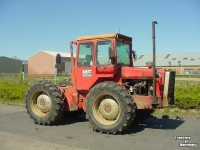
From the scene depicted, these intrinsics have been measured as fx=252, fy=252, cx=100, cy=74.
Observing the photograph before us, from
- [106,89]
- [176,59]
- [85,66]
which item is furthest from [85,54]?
[176,59]

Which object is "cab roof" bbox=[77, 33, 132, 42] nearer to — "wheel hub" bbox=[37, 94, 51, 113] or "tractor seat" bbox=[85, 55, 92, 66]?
"tractor seat" bbox=[85, 55, 92, 66]

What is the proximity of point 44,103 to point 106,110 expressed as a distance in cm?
237

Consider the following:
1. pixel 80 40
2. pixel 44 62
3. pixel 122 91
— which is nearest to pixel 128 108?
pixel 122 91

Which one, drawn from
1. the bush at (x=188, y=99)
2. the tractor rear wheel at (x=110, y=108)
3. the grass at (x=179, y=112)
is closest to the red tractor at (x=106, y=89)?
the tractor rear wheel at (x=110, y=108)

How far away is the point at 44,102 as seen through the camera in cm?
849

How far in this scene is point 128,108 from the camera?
6.74 metres

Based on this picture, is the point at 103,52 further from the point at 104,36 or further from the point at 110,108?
the point at 110,108

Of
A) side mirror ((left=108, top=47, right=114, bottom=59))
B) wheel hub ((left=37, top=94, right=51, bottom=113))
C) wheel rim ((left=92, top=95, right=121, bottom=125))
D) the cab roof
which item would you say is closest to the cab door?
the cab roof

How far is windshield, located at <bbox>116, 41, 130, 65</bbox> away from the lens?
786 cm

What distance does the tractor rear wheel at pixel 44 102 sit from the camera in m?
8.06

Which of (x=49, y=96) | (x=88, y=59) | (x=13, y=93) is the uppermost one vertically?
(x=88, y=59)

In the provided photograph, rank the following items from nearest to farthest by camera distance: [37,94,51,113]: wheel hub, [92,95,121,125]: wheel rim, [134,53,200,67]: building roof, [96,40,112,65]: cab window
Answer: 1. [92,95,121,125]: wheel rim
2. [96,40,112,65]: cab window
3. [37,94,51,113]: wheel hub
4. [134,53,200,67]: building roof

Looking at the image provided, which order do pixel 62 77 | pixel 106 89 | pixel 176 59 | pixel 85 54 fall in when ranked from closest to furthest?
pixel 106 89, pixel 85 54, pixel 62 77, pixel 176 59

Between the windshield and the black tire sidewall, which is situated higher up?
the windshield
